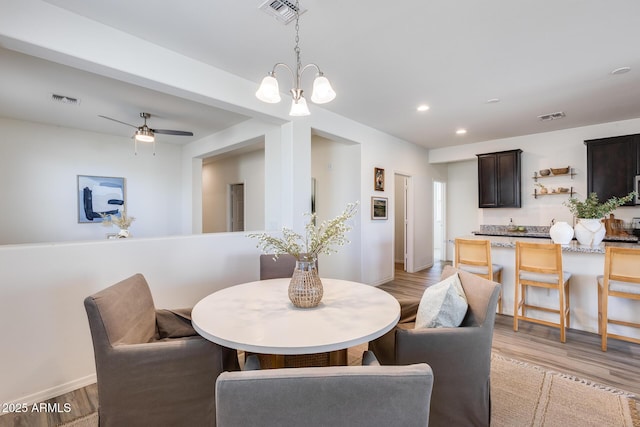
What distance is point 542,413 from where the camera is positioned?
1.79 m

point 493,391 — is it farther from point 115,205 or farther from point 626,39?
point 115,205

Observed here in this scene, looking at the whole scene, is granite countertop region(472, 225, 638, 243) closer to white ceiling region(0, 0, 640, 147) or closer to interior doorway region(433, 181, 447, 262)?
interior doorway region(433, 181, 447, 262)

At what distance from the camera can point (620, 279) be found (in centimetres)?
247

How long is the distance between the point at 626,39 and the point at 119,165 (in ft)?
21.9

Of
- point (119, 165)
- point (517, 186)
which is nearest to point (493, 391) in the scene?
point (517, 186)

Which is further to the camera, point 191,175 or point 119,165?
point 191,175

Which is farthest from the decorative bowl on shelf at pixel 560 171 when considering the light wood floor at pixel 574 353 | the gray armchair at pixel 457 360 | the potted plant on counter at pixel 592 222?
the gray armchair at pixel 457 360

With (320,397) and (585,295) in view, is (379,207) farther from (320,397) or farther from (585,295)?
(320,397)

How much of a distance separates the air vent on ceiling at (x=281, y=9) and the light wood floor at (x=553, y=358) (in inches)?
106

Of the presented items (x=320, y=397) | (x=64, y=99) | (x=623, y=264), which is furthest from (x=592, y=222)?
(x=64, y=99)

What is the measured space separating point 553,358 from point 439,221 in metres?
4.99

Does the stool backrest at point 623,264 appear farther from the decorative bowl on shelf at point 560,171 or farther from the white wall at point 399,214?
the white wall at point 399,214

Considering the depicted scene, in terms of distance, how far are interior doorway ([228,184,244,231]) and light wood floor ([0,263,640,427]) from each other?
4.78 meters

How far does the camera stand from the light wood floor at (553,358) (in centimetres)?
182
